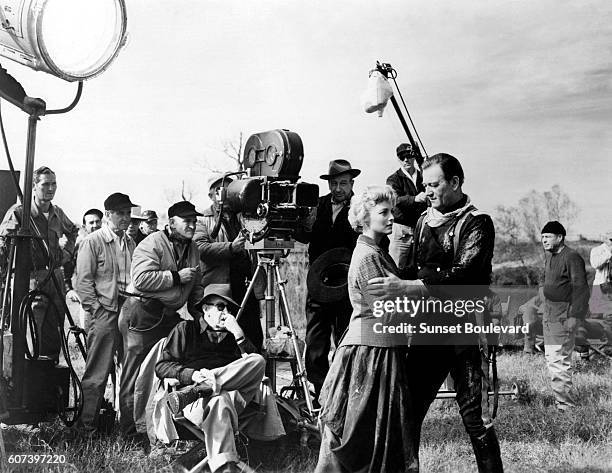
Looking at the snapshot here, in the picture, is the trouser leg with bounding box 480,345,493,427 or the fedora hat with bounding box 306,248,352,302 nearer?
the trouser leg with bounding box 480,345,493,427

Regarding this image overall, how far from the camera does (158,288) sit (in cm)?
350

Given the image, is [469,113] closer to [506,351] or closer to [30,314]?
[506,351]

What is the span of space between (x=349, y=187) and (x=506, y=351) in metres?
2.04

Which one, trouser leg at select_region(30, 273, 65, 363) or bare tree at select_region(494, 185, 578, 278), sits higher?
bare tree at select_region(494, 185, 578, 278)

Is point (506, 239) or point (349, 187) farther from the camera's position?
point (506, 239)

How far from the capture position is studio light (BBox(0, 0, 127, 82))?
265 cm

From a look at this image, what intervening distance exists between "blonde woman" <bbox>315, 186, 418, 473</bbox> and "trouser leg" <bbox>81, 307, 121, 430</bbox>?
51.8 inches

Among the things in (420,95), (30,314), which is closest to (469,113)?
(420,95)

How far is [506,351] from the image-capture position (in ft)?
16.2

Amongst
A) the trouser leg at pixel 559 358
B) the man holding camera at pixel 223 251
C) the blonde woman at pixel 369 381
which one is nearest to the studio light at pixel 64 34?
the man holding camera at pixel 223 251

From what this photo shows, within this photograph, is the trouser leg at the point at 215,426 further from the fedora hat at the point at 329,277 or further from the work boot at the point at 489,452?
the work boot at the point at 489,452

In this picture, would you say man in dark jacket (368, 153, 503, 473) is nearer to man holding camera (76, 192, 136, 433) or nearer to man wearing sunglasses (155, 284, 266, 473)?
man wearing sunglasses (155, 284, 266, 473)

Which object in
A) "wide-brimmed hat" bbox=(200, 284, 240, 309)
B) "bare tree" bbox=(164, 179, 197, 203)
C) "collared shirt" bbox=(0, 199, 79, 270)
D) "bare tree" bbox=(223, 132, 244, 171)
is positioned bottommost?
"wide-brimmed hat" bbox=(200, 284, 240, 309)

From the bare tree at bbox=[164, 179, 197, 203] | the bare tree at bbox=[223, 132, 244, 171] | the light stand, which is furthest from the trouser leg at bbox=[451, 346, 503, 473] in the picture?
the light stand
